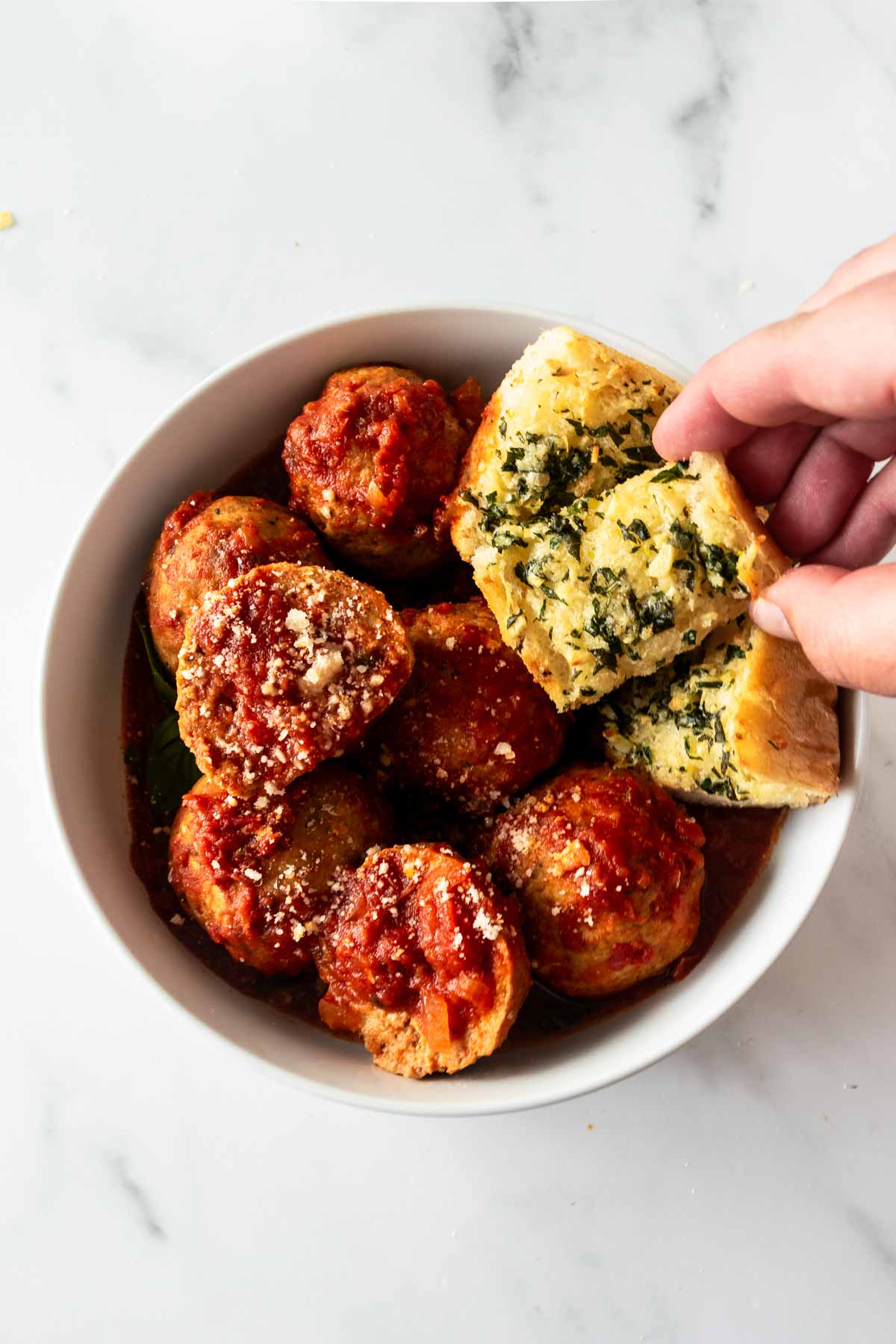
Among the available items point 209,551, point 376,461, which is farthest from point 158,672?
point 376,461

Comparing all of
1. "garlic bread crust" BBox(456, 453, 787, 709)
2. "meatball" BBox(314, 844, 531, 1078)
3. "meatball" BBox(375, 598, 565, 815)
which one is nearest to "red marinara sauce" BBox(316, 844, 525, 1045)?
"meatball" BBox(314, 844, 531, 1078)

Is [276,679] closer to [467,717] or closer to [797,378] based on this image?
[467,717]

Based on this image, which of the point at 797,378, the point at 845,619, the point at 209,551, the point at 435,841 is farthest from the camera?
the point at 435,841

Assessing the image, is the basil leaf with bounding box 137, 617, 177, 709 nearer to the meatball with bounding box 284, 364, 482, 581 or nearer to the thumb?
the meatball with bounding box 284, 364, 482, 581

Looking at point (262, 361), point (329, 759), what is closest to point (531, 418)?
point (262, 361)

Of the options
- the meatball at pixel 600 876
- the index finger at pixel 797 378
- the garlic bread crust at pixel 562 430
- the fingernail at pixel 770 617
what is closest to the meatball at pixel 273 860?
the meatball at pixel 600 876

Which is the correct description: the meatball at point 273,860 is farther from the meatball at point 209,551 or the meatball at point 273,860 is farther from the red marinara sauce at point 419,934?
the meatball at point 209,551
